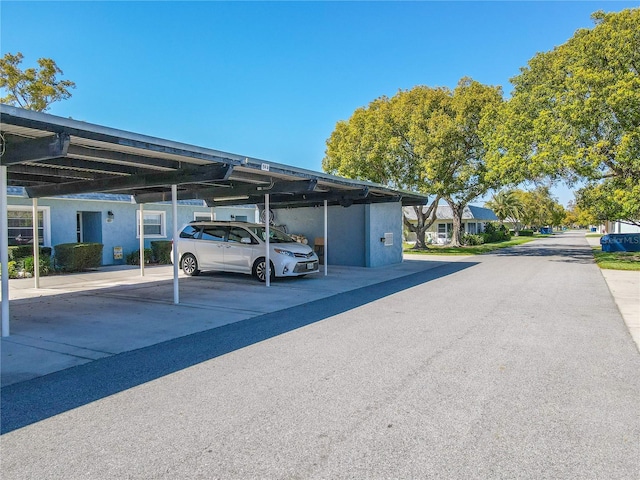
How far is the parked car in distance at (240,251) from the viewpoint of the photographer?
12422mm

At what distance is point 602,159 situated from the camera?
16844mm

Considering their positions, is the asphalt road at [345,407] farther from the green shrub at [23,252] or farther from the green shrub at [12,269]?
the green shrub at [23,252]

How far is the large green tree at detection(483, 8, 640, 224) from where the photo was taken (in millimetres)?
16234

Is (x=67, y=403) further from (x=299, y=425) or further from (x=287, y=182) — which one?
(x=287, y=182)

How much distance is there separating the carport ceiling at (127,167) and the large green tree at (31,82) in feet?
55.3

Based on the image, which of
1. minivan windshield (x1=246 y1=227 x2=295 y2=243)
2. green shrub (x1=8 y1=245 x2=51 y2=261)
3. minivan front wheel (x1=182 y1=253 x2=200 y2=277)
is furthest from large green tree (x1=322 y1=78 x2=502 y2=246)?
green shrub (x1=8 y1=245 x2=51 y2=261)

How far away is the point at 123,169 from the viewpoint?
387 inches

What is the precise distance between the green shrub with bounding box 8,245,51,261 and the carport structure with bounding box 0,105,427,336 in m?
3.51

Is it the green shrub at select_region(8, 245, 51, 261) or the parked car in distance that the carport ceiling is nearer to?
the parked car in distance

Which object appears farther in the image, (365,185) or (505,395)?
(365,185)

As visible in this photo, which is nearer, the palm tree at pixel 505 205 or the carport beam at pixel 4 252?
the carport beam at pixel 4 252

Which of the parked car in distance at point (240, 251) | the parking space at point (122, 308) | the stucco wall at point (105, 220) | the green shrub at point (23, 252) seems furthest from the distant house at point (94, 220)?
the parked car in distance at point (240, 251)

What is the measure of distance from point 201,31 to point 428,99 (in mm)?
15736

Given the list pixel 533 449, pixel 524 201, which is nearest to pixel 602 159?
pixel 533 449
